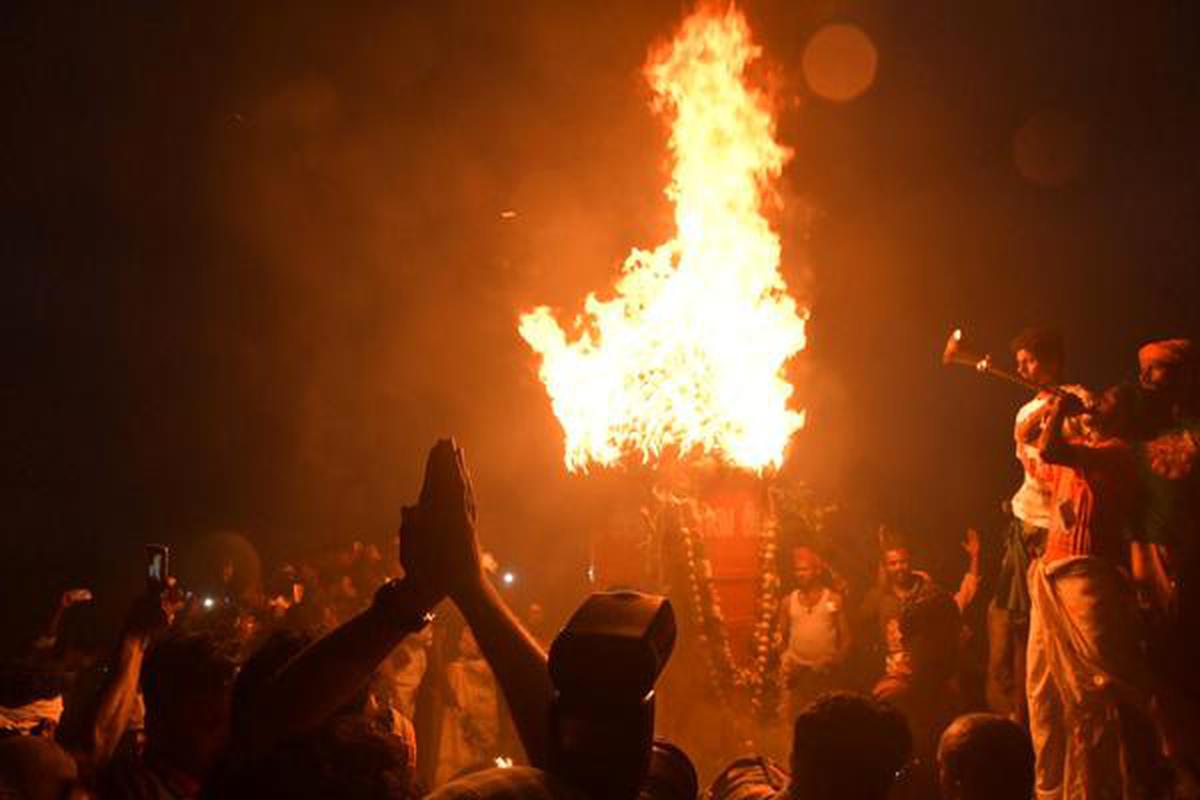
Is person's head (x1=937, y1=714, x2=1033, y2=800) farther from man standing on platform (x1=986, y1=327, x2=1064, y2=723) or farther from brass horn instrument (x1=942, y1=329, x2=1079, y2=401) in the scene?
brass horn instrument (x1=942, y1=329, x2=1079, y2=401)

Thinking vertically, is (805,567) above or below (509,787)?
above

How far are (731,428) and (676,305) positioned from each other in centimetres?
163

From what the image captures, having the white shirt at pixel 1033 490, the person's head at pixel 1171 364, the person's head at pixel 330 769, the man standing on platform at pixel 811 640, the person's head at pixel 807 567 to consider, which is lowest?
the man standing on platform at pixel 811 640

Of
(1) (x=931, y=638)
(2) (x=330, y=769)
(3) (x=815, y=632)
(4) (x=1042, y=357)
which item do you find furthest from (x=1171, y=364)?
(2) (x=330, y=769)

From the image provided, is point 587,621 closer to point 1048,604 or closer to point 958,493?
point 1048,604

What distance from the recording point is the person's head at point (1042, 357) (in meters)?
5.85

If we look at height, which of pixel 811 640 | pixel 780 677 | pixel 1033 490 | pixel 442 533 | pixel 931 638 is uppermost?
pixel 1033 490

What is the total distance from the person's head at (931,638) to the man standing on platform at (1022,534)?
1.25 m

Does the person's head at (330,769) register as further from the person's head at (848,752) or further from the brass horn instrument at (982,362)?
the brass horn instrument at (982,362)

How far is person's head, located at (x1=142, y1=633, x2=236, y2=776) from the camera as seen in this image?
9.35 feet

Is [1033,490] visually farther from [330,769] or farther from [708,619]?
[330,769]

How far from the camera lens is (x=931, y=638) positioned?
4.93 meters

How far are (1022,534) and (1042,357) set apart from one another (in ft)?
4.53

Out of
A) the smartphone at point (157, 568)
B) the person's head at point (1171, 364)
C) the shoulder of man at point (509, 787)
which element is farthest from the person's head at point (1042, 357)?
the shoulder of man at point (509, 787)
